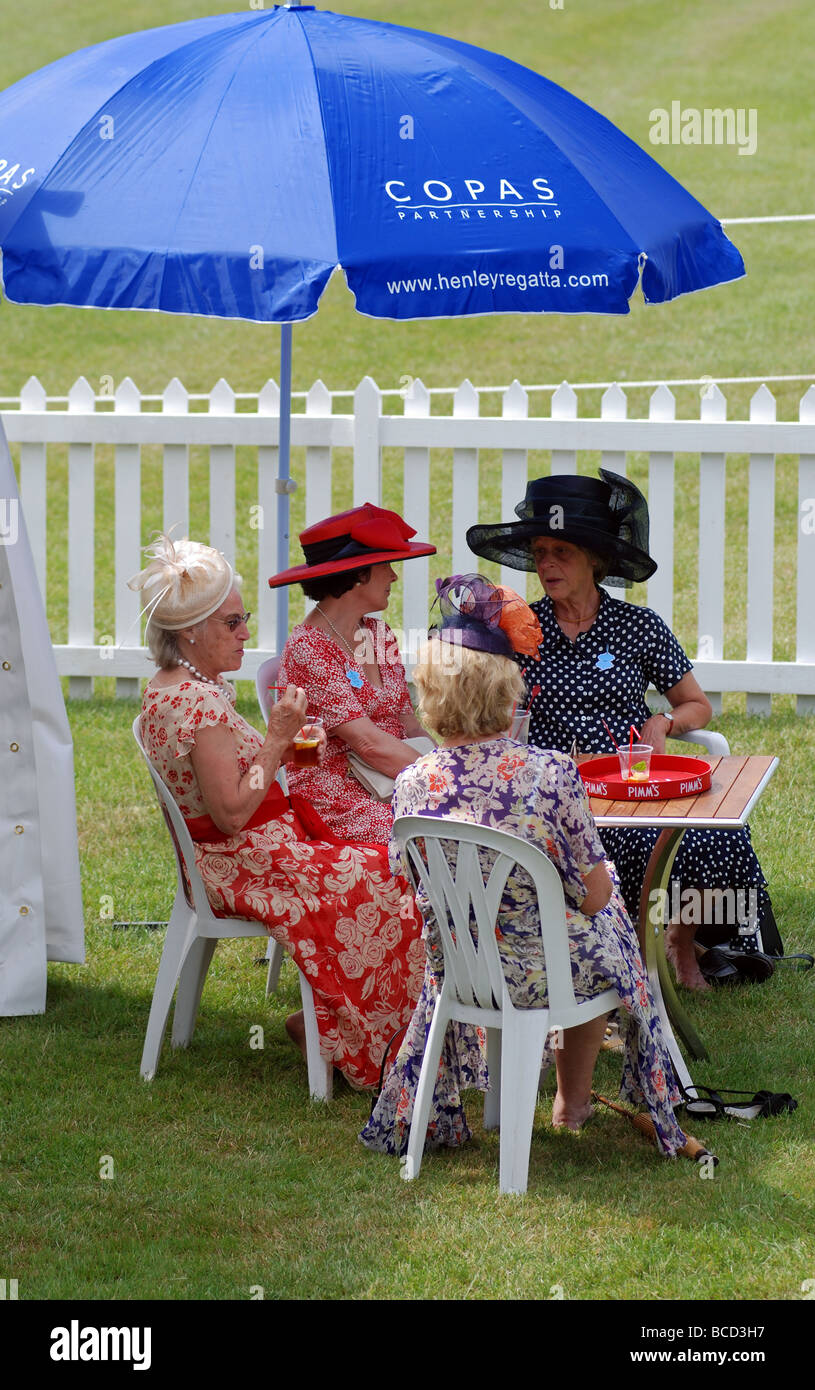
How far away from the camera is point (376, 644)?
4746 millimetres

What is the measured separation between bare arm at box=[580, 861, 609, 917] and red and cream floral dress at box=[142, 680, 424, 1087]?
0.80 meters

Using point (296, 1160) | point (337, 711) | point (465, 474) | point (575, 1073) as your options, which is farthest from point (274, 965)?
point (465, 474)

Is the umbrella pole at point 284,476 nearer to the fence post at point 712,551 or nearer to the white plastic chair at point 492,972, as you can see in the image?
the white plastic chair at point 492,972

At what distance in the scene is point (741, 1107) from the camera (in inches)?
163

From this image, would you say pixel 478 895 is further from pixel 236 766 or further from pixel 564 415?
pixel 564 415

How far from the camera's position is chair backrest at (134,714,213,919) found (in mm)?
4250

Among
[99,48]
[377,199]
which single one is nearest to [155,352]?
[99,48]

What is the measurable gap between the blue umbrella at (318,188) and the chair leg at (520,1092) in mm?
1647

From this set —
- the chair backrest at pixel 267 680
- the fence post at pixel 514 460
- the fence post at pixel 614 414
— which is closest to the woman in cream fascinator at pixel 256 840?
the chair backrest at pixel 267 680

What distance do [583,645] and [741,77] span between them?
60.2 ft

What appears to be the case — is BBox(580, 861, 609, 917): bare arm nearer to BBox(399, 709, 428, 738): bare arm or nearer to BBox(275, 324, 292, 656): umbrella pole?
BBox(399, 709, 428, 738): bare arm

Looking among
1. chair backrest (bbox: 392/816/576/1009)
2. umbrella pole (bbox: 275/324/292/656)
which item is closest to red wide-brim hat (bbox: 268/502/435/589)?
umbrella pole (bbox: 275/324/292/656)

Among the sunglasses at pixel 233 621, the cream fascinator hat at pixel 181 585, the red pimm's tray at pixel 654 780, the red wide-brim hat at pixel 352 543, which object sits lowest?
the red pimm's tray at pixel 654 780

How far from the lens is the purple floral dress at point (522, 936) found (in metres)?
3.60
